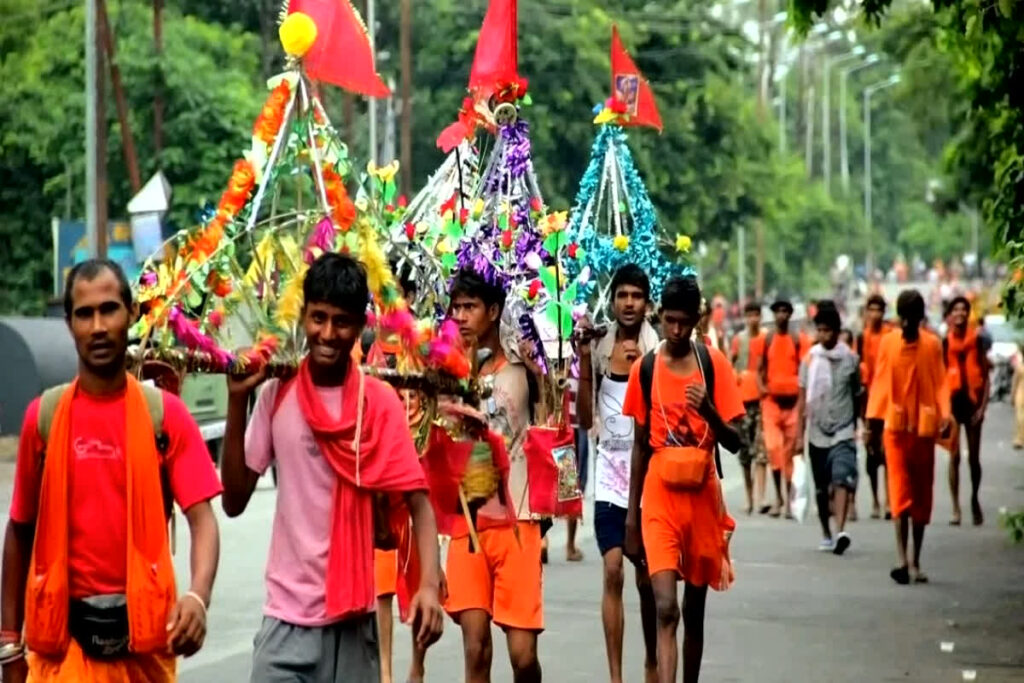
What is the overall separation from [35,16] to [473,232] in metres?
25.8

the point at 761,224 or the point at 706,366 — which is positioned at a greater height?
the point at 761,224

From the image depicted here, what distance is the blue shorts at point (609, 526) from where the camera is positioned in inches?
417

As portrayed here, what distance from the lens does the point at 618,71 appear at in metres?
Answer: 14.9

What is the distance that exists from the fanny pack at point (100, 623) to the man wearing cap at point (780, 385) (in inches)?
558

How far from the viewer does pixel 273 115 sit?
7352mm

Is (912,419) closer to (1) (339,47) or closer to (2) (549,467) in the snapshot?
(2) (549,467)

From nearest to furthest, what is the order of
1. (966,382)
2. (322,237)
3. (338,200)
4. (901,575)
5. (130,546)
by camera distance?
(130,546) < (322,237) < (338,200) < (901,575) < (966,382)

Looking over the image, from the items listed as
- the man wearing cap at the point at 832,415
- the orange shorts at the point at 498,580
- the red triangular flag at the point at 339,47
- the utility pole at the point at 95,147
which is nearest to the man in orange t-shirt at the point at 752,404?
the man wearing cap at the point at 832,415

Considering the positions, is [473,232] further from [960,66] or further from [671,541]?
[960,66]

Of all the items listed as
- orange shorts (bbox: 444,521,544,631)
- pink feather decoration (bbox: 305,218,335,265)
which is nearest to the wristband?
pink feather decoration (bbox: 305,218,335,265)

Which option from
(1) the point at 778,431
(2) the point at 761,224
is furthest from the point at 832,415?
(2) the point at 761,224

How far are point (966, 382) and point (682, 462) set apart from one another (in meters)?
11.7

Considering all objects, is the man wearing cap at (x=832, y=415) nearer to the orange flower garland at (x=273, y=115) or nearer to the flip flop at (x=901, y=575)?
the flip flop at (x=901, y=575)

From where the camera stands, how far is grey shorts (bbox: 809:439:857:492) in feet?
56.3
